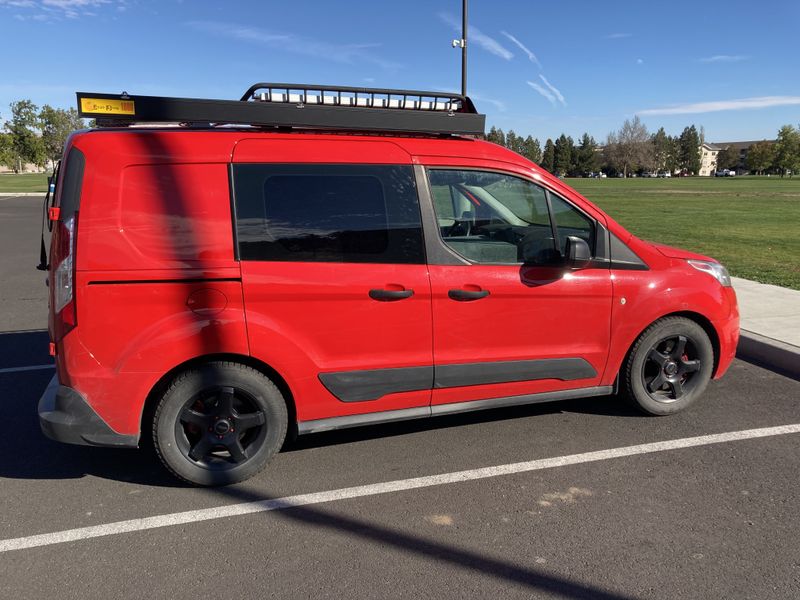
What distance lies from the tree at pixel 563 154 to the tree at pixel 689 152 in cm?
3004

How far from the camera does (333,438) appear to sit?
4012 millimetres

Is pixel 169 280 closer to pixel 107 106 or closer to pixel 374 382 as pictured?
pixel 107 106

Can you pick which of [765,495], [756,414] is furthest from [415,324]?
[756,414]

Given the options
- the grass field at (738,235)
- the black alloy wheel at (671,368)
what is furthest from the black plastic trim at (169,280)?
the grass field at (738,235)

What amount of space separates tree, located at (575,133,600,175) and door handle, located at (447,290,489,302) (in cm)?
13421

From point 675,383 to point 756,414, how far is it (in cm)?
66

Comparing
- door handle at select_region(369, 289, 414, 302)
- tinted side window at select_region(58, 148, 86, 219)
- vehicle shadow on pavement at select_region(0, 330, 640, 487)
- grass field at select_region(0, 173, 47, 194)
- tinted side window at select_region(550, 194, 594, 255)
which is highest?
grass field at select_region(0, 173, 47, 194)

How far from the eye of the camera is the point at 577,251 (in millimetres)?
3641

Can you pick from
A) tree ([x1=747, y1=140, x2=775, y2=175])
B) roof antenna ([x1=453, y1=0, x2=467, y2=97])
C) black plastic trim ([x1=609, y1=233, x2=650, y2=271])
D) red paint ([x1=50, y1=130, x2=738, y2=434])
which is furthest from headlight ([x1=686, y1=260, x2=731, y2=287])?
tree ([x1=747, y1=140, x2=775, y2=175])

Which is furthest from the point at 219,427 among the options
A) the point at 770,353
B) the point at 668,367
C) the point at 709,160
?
the point at 709,160

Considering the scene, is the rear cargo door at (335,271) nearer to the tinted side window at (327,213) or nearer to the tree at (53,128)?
the tinted side window at (327,213)

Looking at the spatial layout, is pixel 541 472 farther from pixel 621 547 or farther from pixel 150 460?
pixel 150 460

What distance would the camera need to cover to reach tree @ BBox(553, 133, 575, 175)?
394 feet

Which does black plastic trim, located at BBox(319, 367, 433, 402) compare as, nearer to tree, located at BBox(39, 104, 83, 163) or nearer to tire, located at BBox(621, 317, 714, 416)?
tire, located at BBox(621, 317, 714, 416)
